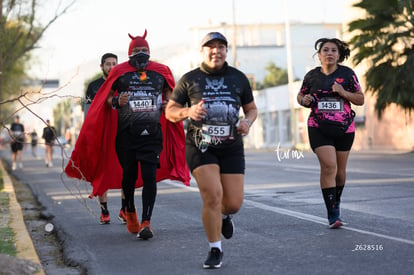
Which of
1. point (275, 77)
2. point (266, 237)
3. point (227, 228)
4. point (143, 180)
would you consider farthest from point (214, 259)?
point (275, 77)

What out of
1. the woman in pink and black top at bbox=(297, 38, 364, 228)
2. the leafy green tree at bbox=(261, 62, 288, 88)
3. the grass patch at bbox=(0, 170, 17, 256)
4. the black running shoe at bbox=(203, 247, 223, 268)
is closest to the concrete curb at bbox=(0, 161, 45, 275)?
the grass patch at bbox=(0, 170, 17, 256)

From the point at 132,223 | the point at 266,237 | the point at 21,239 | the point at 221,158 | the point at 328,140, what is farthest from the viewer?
the point at 132,223

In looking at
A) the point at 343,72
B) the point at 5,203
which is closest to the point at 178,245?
the point at 343,72

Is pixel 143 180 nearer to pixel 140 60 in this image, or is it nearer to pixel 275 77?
→ pixel 140 60

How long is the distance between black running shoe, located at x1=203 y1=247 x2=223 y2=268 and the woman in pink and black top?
249 cm

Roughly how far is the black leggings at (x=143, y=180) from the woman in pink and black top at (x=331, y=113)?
66.9 inches

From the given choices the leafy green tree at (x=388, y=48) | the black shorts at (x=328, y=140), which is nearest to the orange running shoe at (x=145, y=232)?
the black shorts at (x=328, y=140)

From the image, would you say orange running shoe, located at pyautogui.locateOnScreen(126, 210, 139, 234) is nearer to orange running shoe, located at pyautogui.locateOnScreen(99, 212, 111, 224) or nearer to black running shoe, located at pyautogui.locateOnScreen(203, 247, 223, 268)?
orange running shoe, located at pyautogui.locateOnScreen(99, 212, 111, 224)

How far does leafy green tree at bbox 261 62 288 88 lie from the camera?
296 feet

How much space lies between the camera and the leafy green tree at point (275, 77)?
90188 mm

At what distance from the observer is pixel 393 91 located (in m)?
30.1

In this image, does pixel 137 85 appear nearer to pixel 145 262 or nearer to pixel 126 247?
pixel 126 247

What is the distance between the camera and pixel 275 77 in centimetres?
9056

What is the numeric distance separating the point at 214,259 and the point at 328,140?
2788 mm
